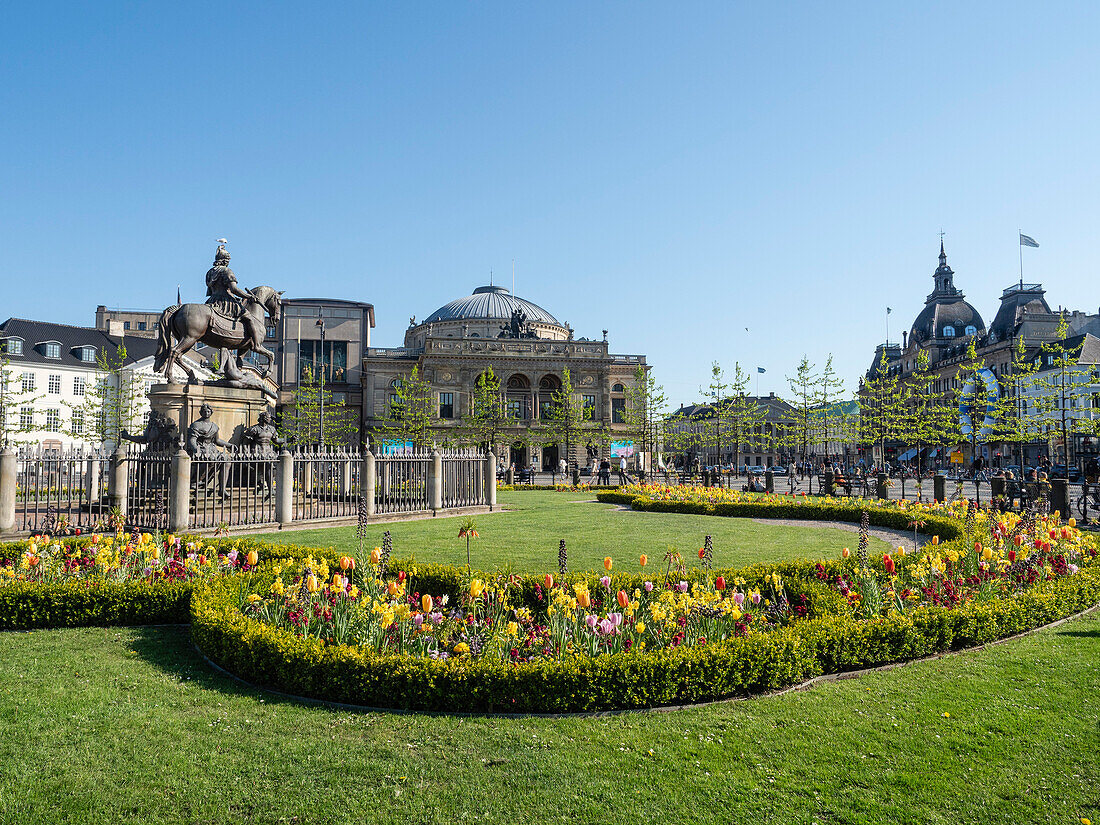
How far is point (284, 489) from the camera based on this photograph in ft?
50.0

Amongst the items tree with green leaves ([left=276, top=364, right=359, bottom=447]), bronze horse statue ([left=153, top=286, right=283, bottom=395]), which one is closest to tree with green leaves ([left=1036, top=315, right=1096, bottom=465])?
bronze horse statue ([left=153, top=286, right=283, bottom=395])

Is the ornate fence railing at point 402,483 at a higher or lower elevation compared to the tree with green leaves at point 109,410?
lower

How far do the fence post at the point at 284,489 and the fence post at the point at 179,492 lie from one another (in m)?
2.03

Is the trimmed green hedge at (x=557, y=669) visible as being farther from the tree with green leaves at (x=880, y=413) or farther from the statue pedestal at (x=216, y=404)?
the tree with green leaves at (x=880, y=413)

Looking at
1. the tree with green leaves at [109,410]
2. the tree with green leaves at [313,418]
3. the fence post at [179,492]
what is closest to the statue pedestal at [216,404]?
the fence post at [179,492]

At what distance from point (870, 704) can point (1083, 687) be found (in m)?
1.96

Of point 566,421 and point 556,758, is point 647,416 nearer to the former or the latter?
point 566,421

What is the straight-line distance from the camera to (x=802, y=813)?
393 centimetres

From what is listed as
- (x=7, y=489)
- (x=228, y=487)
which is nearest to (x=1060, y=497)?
(x=228, y=487)

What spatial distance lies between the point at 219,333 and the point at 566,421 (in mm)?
47225

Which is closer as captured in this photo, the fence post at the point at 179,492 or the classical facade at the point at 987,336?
the fence post at the point at 179,492

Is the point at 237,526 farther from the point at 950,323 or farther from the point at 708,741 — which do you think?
the point at 950,323

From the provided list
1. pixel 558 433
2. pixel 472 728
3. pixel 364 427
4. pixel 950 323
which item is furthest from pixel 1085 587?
pixel 950 323

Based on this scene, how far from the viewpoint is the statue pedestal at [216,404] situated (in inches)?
614
